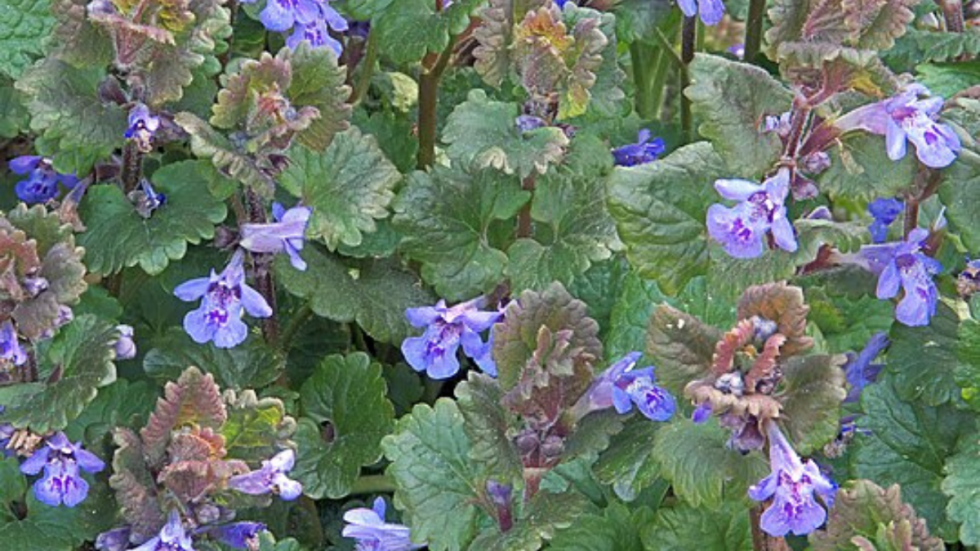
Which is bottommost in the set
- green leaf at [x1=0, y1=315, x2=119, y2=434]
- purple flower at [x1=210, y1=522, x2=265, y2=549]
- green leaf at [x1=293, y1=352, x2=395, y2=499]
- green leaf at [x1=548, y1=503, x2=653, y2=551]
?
green leaf at [x1=293, y1=352, x2=395, y2=499]

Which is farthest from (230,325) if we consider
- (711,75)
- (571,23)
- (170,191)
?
(711,75)

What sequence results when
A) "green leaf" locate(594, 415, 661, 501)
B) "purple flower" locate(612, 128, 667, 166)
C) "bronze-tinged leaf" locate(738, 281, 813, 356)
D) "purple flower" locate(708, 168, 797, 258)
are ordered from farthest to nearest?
"purple flower" locate(612, 128, 667, 166)
"green leaf" locate(594, 415, 661, 501)
"purple flower" locate(708, 168, 797, 258)
"bronze-tinged leaf" locate(738, 281, 813, 356)

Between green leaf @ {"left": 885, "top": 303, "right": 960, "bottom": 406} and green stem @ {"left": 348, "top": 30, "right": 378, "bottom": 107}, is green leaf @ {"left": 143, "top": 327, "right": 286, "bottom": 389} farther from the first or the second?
green leaf @ {"left": 885, "top": 303, "right": 960, "bottom": 406}

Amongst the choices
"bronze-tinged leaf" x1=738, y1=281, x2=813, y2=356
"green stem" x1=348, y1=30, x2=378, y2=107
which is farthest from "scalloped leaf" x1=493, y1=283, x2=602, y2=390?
"green stem" x1=348, y1=30, x2=378, y2=107

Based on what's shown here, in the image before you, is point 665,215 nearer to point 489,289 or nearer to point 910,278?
point 910,278

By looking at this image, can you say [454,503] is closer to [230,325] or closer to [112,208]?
[230,325]

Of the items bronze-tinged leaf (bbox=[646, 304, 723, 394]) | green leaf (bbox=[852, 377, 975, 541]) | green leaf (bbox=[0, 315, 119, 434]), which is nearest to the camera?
bronze-tinged leaf (bbox=[646, 304, 723, 394])

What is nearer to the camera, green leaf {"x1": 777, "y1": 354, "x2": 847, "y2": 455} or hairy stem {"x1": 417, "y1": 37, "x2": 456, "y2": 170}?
green leaf {"x1": 777, "y1": 354, "x2": 847, "y2": 455}
